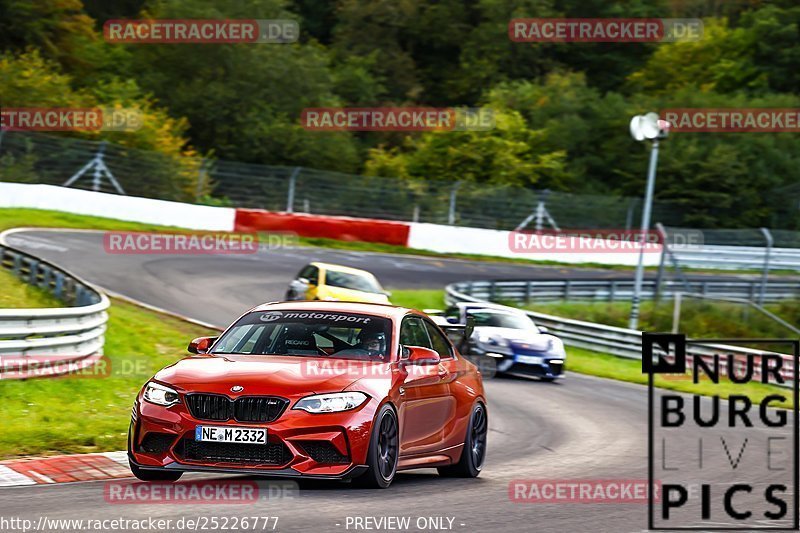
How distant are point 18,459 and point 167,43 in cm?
5773

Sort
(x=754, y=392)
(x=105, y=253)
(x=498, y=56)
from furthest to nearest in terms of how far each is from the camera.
A: (x=498, y=56) → (x=105, y=253) → (x=754, y=392)

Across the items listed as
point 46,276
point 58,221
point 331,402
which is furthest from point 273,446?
point 58,221

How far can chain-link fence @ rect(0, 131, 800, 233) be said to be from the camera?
130ft

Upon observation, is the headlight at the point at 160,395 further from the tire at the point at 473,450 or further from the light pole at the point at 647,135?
the light pole at the point at 647,135

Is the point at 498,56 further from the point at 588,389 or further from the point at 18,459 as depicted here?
the point at 18,459

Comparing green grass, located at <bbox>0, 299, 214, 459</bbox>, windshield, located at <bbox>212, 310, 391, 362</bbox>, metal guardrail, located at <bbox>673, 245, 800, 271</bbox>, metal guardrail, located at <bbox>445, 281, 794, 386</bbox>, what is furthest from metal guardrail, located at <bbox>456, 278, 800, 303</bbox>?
windshield, located at <bbox>212, 310, 391, 362</bbox>

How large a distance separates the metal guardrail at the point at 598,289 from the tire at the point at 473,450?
849 inches

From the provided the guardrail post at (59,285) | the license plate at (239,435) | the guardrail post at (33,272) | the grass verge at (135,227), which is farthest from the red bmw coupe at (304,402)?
the grass verge at (135,227)

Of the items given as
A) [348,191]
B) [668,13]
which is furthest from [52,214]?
[668,13]

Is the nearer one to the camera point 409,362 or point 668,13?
point 409,362

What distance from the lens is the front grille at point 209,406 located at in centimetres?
855

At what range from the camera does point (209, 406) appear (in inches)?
338

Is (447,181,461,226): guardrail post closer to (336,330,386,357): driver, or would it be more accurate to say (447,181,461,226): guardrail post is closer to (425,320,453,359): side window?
(425,320,453,359): side window

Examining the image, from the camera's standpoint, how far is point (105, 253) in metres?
31.3
